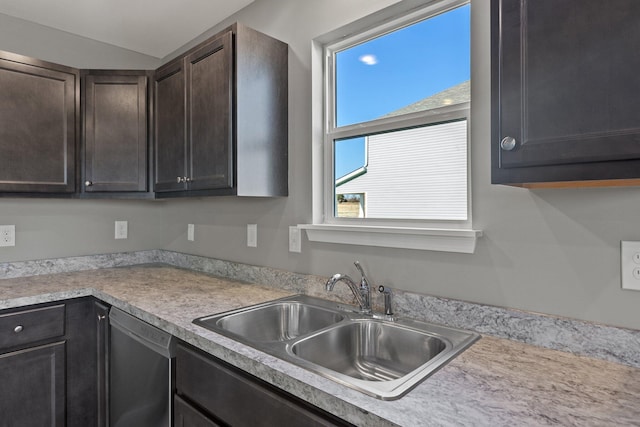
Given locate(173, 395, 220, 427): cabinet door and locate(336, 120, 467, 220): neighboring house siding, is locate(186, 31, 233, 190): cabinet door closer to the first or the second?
locate(336, 120, 467, 220): neighboring house siding

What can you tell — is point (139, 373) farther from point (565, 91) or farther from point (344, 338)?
point (565, 91)

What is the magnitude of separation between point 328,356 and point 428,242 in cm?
53

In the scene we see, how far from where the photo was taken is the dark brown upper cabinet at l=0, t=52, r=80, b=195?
1.90 metres

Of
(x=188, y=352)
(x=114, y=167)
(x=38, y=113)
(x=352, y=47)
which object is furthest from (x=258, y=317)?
(x=38, y=113)

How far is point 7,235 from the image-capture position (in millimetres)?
2127

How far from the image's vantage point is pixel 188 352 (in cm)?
124

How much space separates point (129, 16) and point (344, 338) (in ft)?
7.11

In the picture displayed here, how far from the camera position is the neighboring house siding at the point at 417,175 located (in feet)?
4.48

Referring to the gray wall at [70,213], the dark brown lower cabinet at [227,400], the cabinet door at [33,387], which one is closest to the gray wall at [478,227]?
the gray wall at [70,213]

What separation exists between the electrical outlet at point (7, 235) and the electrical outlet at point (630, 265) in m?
2.84

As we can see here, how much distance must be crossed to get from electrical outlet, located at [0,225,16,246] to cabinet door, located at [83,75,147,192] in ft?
1.57

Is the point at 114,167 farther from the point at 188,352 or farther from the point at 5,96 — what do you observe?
the point at 188,352

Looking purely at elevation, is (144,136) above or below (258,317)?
above

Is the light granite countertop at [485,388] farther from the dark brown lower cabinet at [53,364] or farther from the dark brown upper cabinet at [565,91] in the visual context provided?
the dark brown lower cabinet at [53,364]
